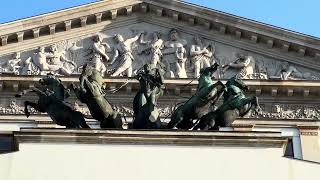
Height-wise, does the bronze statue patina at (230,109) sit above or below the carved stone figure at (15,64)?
below

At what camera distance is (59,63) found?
2370 centimetres

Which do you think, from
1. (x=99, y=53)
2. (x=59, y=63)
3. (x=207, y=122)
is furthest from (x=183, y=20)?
(x=207, y=122)

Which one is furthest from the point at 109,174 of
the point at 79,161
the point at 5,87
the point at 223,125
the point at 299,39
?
the point at 299,39

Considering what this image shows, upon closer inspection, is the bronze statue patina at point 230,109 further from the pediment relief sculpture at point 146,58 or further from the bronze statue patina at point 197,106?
the pediment relief sculpture at point 146,58

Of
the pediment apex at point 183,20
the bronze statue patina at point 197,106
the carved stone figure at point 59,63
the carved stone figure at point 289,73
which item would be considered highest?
the pediment apex at point 183,20

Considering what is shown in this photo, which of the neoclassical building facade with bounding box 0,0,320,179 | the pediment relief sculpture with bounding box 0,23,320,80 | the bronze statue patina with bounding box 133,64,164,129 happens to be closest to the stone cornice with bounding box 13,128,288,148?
the bronze statue patina with bounding box 133,64,164,129

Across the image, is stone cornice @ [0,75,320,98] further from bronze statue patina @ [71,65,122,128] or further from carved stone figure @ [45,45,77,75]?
bronze statue patina @ [71,65,122,128]

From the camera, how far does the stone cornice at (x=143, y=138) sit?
12680 mm

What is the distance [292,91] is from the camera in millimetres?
23156

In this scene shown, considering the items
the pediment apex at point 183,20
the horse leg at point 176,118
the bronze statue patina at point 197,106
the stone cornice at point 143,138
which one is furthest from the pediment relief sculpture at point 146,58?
the stone cornice at point 143,138

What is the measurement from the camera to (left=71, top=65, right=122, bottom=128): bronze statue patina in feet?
45.7

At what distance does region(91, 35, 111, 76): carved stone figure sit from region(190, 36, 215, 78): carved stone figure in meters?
2.34

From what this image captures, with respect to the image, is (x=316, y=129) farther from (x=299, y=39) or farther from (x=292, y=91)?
(x=299, y=39)

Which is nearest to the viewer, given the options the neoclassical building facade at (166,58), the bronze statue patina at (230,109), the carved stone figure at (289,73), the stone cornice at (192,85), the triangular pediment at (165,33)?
the bronze statue patina at (230,109)
